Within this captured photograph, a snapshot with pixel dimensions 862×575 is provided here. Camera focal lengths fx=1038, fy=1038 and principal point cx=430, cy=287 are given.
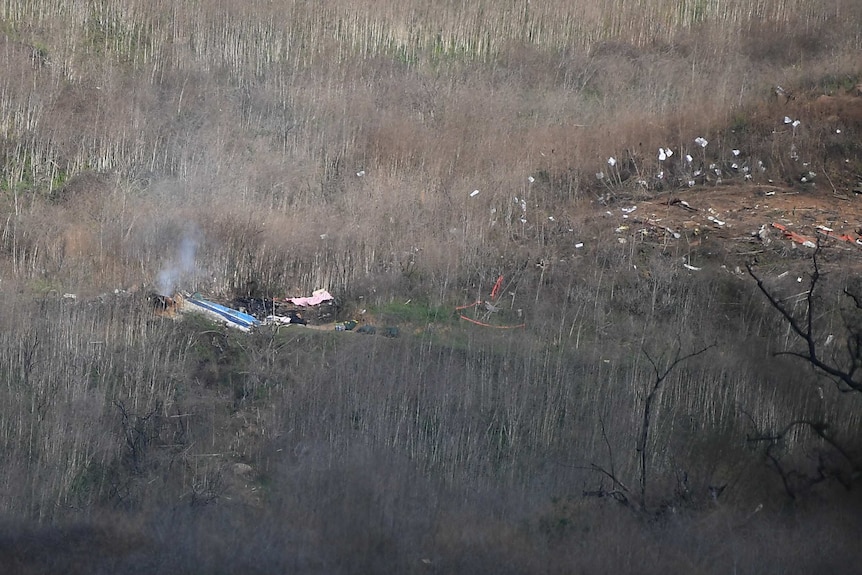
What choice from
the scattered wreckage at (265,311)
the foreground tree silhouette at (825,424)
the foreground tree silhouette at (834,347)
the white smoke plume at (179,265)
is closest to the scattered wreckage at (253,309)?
the scattered wreckage at (265,311)

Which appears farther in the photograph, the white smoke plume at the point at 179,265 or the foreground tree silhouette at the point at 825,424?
the white smoke plume at the point at 179,265

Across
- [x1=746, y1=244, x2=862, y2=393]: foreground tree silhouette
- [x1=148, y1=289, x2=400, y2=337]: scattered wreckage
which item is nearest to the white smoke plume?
[x1=148, y1=289, x2=400, y2=337]: scattered wreckage

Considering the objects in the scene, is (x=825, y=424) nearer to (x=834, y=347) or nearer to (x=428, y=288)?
(x=834, y=347)

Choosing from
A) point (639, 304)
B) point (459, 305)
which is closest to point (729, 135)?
point (639, 304)

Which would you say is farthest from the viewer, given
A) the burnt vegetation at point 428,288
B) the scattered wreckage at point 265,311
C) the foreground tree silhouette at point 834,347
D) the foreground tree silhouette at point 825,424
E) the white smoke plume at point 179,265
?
the white smoke plume at point 179,265

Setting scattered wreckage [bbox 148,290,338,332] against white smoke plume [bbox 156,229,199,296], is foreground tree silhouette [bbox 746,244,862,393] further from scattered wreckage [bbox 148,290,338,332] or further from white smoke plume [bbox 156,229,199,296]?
white smoke plume [bbox 156,229,199,296]

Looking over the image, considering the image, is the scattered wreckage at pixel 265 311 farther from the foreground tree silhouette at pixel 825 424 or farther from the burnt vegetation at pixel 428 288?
the foreground tree silhouette at pixel 825 424
